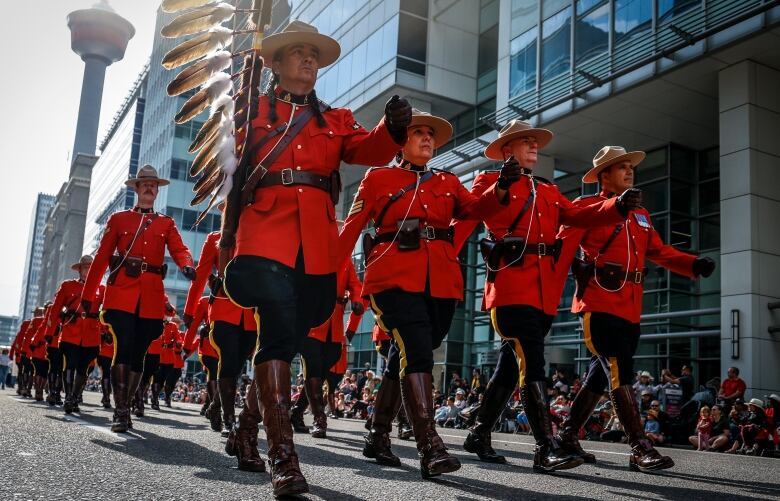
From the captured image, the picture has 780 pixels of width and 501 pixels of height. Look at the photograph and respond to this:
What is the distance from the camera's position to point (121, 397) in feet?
23.8

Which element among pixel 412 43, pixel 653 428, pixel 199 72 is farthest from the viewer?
pixel 412 43

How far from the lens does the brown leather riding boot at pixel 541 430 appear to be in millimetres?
5077

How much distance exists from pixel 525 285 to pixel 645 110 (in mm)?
14538

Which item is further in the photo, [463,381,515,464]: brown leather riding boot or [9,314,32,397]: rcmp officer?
[9,314,32,397]: rcmp officer

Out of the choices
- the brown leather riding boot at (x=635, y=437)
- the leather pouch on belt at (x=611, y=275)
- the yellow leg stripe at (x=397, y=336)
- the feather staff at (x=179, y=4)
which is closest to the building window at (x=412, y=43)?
the leather pouch on belt at (x=611, y=275)

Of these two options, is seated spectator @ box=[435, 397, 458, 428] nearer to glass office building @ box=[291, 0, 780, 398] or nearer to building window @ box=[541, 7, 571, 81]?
glass office building @ box=[291, 0, 780, 398]

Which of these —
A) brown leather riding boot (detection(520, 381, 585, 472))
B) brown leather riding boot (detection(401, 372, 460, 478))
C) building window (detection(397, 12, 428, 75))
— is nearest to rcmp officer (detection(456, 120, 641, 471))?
brown leather riding boot (detection(520, 381, 585, 472))

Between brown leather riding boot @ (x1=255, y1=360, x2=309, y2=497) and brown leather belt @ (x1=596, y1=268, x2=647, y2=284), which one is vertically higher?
brown leather belt @ (x1=596, y1=268, x2=647, y2=284)

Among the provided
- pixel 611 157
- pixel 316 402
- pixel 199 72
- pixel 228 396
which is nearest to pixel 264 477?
pixel 199 72

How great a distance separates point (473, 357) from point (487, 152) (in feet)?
67.9

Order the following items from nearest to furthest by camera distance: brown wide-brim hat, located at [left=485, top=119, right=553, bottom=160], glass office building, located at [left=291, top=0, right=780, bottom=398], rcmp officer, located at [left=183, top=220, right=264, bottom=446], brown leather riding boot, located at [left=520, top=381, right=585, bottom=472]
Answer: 1. brown leather riding boot, located at [left=520, top=381, right=585, bottom=472]
2. brown wide-brim hat, located at [left=485, top=119, right=553, bottom=160]
3. rcmp officer, located at [left=183, top=220, right=264, bottom=446]
4. glass office building, located at [left=291, top=0, right=780, bottom=398]

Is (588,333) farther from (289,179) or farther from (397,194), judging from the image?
(289,179)

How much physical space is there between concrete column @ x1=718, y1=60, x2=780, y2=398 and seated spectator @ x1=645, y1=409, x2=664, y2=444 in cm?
283

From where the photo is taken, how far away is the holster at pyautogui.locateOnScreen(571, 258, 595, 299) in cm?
611
